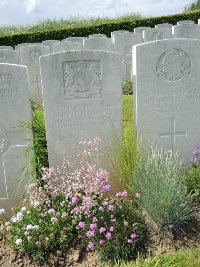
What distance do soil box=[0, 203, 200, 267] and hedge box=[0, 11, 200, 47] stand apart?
13952mm

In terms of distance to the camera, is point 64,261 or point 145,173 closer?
point 64,261

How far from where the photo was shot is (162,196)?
355 centimetres

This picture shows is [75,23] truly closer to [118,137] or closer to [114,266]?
[118,137]

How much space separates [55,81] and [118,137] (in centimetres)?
96

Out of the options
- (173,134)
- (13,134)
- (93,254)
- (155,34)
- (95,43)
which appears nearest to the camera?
(93,254)

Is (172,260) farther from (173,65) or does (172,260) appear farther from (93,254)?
(173,65)

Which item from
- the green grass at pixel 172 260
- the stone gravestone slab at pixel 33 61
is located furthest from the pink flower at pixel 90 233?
the stone gravestone slab at pixel 33 61

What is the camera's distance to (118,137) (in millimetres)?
4324

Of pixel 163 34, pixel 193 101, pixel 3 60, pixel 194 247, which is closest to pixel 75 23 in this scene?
pixel 163 34

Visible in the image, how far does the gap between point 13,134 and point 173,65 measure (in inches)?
79.0

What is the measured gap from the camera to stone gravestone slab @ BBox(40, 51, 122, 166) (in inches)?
161

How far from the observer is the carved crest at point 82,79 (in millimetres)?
4098

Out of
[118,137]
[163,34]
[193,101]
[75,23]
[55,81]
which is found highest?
[75,23]

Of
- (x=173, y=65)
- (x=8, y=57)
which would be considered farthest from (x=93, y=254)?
(x=8, y=57)
